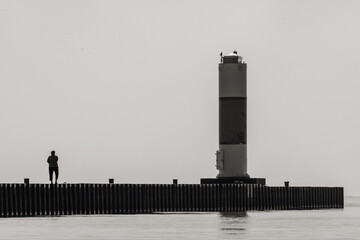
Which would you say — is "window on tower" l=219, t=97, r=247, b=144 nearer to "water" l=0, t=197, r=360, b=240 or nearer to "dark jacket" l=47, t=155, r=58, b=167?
"dark jacket" l=47, t=155, r=58, b=167

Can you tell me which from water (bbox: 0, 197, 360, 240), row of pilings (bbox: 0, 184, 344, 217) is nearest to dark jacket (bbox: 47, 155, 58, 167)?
row of pilings (bbox: 0, 184, 344, 217)

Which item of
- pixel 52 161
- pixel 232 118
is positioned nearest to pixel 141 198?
pixel 52 161

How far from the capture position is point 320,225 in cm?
3875

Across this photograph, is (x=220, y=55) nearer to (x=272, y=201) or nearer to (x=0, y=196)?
(x=272, y=201)

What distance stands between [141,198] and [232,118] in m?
17.8

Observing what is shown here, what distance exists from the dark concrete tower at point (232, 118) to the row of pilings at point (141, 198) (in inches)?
151

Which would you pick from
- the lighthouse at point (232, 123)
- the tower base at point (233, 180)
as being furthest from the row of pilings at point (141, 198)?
the lighthouse at point (232, 123)

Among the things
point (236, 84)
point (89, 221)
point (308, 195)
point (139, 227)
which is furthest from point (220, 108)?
point (139, 227)

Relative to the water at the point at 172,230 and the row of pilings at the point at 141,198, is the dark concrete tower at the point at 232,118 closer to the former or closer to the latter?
the row of pilings at the point at 141,198

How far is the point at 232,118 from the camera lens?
72.1 metres

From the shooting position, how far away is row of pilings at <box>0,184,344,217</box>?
159ft

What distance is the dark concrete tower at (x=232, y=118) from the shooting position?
71.9m

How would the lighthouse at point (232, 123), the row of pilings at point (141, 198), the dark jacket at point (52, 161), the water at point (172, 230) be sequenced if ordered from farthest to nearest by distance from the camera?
the lighthouse at point (232, 123) < the dark jacket at point (52, 161) < the row of pilings at point (141, 198) < the water at point (172, 230)

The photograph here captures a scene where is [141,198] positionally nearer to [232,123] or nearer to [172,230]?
[232,123]
